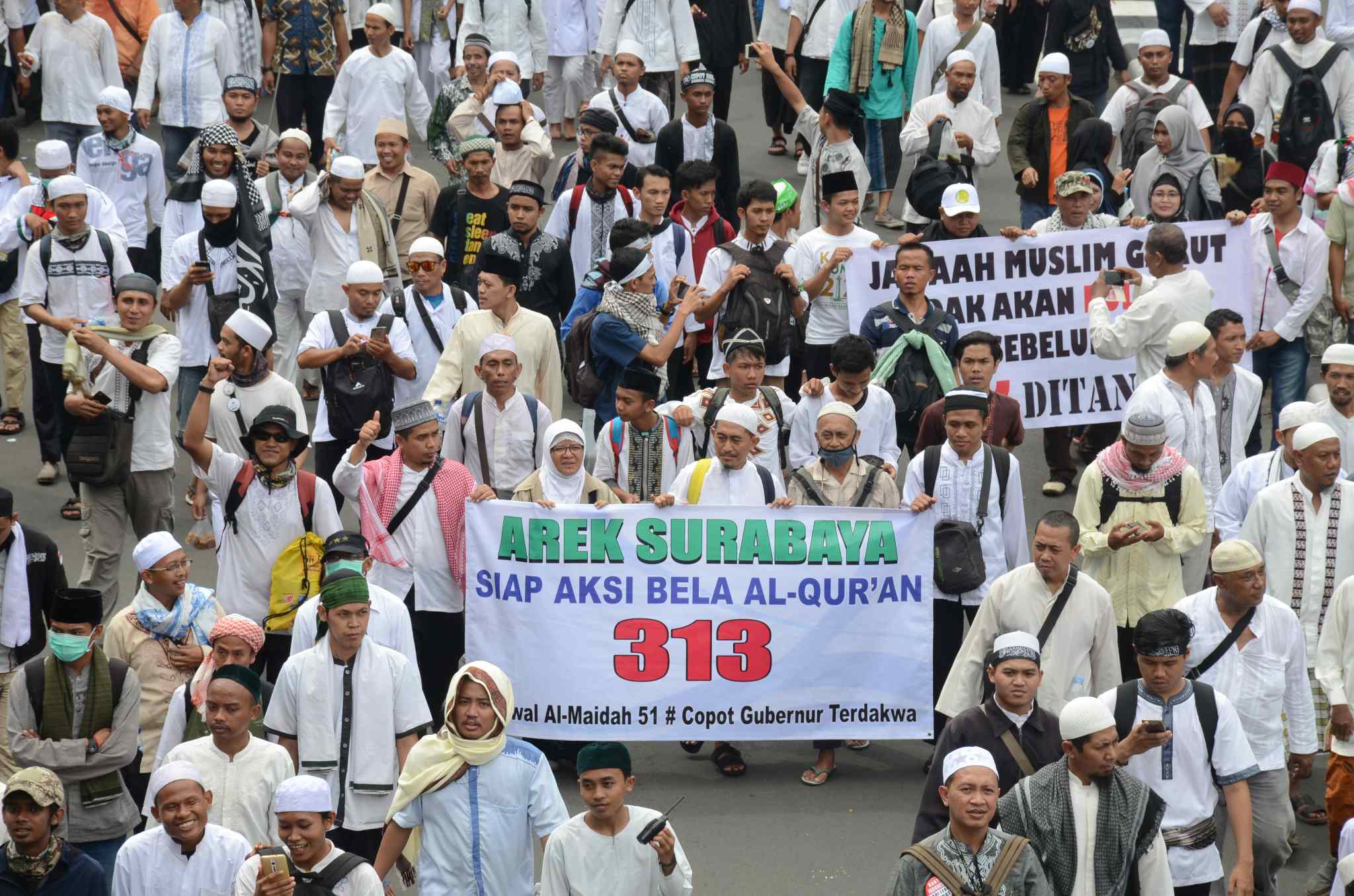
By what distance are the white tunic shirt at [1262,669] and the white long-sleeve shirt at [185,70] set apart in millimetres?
9406

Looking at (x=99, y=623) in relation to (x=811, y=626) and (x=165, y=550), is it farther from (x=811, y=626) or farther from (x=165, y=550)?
(x=811, y=626)

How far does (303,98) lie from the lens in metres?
16.7

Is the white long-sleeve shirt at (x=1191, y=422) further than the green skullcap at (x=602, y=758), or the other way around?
the white long-sleeve shirt at (x=1191, y=422)

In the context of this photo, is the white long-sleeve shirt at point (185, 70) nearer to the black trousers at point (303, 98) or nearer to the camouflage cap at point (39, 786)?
the black trousers at point (303, 98)

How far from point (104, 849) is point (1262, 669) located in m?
4.80

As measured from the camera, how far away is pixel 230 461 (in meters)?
9.54

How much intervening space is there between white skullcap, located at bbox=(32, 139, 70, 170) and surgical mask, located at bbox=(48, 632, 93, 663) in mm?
5582

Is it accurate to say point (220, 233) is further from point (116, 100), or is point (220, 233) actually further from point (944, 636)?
point (944, 636)

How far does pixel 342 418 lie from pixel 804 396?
8.38ft

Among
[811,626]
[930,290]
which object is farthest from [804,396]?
[930,290]

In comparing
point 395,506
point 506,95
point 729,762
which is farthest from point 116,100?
point 729,762

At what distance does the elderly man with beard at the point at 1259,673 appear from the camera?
8453 mm

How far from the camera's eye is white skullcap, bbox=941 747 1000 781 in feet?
22.9

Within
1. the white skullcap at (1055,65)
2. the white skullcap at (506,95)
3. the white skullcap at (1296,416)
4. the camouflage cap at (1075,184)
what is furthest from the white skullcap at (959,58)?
the white skullcap at (1296,416)
